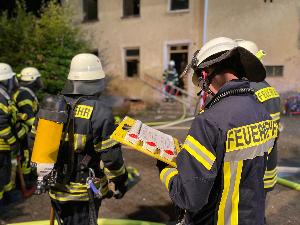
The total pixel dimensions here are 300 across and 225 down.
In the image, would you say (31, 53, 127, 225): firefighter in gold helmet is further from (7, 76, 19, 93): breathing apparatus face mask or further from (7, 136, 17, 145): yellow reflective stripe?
(7, 76, 19, 93): breathing apparatus face mask

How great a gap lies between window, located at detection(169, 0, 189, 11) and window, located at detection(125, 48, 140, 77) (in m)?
2.45

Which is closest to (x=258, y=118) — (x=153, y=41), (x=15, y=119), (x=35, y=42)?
(x=15, y=119)

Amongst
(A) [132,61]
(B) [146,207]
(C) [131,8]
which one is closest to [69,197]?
(B) [146,207]

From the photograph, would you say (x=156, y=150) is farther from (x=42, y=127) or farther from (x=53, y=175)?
(x=53, y=175)

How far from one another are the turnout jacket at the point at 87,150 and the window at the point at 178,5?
39.2 ft

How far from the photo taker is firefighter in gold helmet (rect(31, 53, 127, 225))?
2543 mm

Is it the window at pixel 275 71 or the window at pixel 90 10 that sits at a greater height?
the window at pixel 90 10

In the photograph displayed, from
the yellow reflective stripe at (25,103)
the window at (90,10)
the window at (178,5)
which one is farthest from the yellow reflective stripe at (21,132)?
the window at (90,10)

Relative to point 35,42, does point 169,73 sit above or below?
below

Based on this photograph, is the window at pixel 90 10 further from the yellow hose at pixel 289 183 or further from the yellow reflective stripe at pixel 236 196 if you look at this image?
the yellow reflective stripe at pixel 236 196

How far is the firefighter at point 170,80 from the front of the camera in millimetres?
13539

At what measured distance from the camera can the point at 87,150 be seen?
2656mm

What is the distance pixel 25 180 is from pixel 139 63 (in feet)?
33.8

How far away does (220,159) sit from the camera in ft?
5.14
